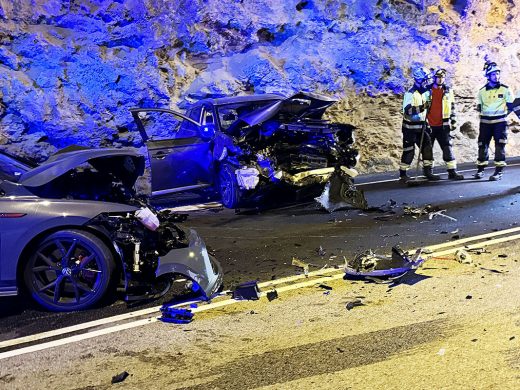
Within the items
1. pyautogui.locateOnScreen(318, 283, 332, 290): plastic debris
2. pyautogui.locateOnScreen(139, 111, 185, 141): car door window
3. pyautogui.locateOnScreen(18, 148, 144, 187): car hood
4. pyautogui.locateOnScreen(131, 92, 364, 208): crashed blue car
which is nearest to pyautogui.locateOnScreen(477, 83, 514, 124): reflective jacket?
pyautogui.locateOnScreen(131, 92, 364, 208): crashed blue car

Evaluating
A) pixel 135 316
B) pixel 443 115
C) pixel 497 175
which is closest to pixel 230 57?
pixel 443 115

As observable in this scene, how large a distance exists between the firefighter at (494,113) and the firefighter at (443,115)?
541 millimetres

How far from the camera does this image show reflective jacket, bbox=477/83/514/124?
31.8ft

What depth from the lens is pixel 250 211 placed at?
8.07 metres

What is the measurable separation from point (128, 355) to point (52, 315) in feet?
3.58

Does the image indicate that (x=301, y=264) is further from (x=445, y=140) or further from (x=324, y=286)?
(x=445, y=140)

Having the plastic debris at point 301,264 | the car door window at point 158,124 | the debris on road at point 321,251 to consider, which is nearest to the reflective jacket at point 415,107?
the car door window at point 158,124

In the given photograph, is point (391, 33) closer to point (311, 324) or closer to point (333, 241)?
point (333, 241)

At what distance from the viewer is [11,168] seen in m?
4.45

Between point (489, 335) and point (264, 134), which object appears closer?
point (489, 335)

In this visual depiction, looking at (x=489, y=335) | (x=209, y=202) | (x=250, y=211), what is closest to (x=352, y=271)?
(x=489, y=335)

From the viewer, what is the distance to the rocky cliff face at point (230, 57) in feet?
37.3

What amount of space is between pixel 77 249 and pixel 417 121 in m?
8.16

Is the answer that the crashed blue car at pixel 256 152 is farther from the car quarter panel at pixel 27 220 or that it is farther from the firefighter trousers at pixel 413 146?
the car quarter panel at pixel 27 220
